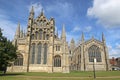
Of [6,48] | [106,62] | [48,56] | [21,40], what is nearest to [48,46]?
[48,56]

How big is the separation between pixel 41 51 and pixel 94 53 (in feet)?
85.8

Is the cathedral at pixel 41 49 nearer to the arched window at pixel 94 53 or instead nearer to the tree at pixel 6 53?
the tree at pixel 6 53

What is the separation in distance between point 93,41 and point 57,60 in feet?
77.8

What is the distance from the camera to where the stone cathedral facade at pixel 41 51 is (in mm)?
49781

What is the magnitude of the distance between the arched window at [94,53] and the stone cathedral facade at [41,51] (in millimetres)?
18627

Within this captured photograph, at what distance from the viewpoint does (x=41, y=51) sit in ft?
171

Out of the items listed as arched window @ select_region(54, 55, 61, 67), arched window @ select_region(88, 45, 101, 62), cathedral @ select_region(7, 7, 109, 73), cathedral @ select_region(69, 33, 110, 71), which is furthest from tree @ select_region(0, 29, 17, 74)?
arched window @ select_region(88, 45, 101, 62)

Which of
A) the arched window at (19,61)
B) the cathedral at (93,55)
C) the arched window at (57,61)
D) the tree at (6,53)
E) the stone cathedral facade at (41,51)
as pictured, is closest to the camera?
the tree at (6,53)

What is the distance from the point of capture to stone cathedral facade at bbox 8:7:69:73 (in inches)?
1960

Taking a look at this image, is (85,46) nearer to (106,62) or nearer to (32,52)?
(106,62)

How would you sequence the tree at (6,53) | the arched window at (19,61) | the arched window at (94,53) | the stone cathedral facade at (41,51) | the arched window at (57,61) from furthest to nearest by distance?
the arched window at (94,53) → the arched window at (57,61) → the arched window at (19,61) → the stone cathedral facade at (41,51) → the tree at (6,53)

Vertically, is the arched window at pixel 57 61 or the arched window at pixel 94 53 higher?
the arched window at pixel 94 53

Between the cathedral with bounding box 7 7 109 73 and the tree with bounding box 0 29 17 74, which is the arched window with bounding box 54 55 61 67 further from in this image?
the tree with bounding box 0 29 17 74

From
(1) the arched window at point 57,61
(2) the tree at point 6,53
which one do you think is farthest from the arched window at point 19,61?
(2) the tree at point 6,53
